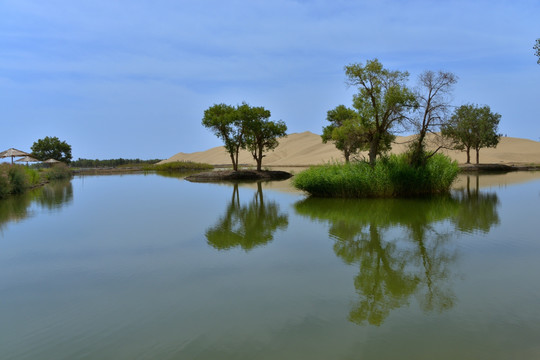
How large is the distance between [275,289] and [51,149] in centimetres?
5719

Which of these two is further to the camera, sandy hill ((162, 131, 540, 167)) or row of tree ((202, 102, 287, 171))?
sandy hill ((162, 131, 540, 167))

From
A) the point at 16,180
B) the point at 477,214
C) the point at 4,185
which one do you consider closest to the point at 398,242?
the point at 477,214

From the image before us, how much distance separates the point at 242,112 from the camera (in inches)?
1209

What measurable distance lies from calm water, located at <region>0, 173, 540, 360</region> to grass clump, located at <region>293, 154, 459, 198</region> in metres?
5.56

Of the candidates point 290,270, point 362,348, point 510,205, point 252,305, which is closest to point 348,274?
point 290,270

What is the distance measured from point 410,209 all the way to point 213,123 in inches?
829

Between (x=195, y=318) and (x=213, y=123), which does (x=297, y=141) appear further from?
(x=195, y=318)

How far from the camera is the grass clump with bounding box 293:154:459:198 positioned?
16406 mm

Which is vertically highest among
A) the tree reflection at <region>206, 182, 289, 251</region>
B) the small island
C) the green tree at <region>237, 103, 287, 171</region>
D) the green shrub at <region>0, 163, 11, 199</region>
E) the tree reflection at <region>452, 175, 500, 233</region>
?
the green tree at <region>237, 103, 287, 171</region>

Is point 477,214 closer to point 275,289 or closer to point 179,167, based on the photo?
point 275,289

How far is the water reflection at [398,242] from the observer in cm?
499

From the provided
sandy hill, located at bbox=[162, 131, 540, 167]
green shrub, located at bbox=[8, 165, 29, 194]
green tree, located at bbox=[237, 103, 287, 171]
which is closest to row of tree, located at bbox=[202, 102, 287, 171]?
green tree, located at bbox=[237, 103, 287, 171]

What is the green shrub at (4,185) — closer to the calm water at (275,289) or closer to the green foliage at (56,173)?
the calm water at (275,289)

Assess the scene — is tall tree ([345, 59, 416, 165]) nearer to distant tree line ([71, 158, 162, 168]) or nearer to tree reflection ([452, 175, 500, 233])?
tree reflection ([452, 175, 500, 233])
